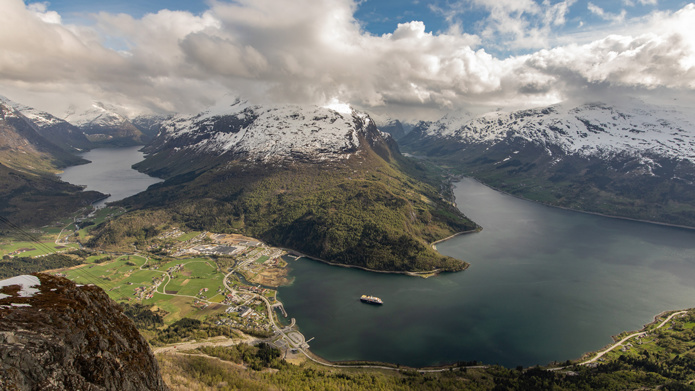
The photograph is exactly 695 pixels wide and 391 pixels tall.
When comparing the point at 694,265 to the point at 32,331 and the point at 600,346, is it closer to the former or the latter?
the point at 600,346

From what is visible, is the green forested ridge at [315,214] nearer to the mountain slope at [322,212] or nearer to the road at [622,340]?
the mountain slope at [322,212]

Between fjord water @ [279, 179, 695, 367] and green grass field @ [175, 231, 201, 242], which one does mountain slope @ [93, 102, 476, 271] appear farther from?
fjord water @ [279, 179, 695, 367]

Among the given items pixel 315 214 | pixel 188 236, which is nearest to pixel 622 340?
pixel 315 214

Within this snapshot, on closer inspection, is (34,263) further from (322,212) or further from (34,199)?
(322,212)

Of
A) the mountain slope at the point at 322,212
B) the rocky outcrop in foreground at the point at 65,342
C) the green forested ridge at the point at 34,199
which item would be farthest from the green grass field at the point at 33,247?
the rocky outcrop in foreground at the point at 65,342

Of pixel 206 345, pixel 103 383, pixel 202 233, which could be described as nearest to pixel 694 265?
pixel 206 345

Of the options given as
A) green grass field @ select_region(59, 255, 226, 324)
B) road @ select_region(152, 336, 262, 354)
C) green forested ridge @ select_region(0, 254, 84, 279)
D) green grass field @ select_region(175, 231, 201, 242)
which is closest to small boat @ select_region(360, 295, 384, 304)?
road @ select_region(152, 336, 262, 354)
